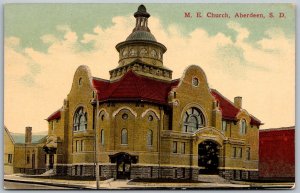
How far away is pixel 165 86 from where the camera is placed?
766 inches

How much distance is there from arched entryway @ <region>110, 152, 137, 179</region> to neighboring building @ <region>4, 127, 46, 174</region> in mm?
2667

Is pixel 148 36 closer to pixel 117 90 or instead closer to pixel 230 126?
pixel 117 90

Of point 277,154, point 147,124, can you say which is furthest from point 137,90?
point 277,154

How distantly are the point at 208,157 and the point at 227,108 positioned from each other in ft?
6.38

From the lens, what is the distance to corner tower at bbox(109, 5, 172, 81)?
58.7 ft

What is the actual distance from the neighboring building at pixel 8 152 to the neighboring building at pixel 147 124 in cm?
148

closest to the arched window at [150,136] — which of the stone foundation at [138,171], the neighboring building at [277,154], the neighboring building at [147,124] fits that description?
the neighboring building at [147,124]

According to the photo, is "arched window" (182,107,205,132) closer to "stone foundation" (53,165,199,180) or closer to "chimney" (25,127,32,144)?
"stone foundation" (53,165,199,180)

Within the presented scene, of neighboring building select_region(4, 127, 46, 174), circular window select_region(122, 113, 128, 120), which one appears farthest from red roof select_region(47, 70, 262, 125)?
neighboring building select_region(4, 127, 46, 174)

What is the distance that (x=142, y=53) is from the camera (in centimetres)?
1948

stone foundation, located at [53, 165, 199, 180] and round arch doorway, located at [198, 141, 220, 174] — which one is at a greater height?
round arch doorway, located at [198, 141, 220, 174]

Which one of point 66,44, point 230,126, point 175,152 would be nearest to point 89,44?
point 66,44

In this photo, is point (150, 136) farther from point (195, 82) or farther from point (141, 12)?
point (141, 12)

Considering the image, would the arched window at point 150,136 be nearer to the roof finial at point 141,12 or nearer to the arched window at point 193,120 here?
the arched window at point 193,120
